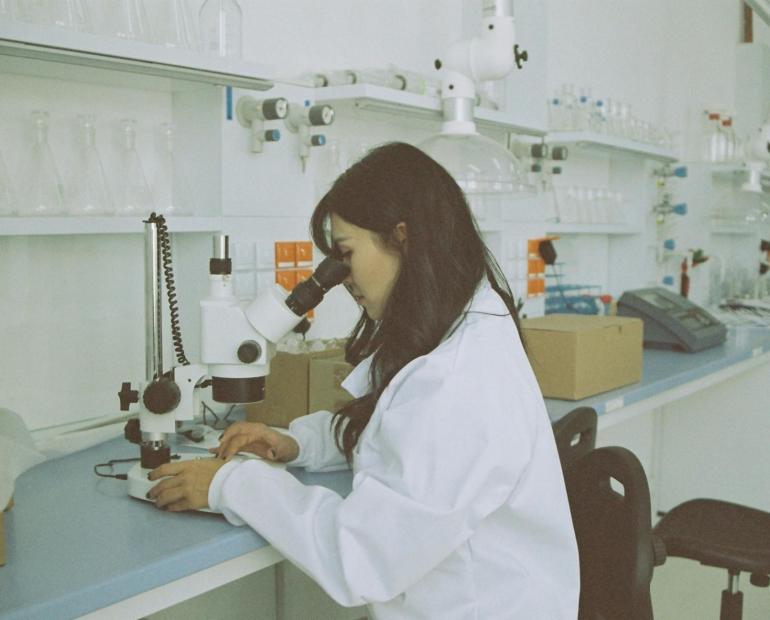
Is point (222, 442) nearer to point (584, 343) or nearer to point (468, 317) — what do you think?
point (468, 317)

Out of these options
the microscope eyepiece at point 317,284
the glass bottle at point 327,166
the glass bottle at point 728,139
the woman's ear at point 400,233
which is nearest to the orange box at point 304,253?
the glass bottle at point 327,166

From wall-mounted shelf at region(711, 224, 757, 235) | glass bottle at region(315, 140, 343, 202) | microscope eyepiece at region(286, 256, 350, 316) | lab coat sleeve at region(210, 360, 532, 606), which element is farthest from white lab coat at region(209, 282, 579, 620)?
wall-mounted shelf at region(711, 224, 757, 235)

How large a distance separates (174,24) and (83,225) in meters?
0.59

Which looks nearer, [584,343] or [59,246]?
[59,246]

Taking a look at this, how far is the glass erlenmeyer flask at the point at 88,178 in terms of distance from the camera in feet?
6.24

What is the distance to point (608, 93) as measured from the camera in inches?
163

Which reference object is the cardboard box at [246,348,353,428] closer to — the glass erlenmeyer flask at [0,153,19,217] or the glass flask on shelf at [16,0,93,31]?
the glass erlenmeyer flask at [0,153,19,217]

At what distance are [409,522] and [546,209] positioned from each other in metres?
2.62

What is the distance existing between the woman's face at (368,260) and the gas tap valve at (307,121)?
2.82ft

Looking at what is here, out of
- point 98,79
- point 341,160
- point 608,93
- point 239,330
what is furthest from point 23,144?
point 608,93

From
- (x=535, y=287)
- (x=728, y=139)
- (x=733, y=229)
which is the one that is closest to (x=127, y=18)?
(x=535, y=287)

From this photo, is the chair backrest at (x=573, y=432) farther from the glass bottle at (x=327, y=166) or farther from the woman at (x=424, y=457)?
the glass bottle at (x=327, y=166)

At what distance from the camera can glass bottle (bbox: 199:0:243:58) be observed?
199 cm

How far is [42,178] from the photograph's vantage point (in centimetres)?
184
